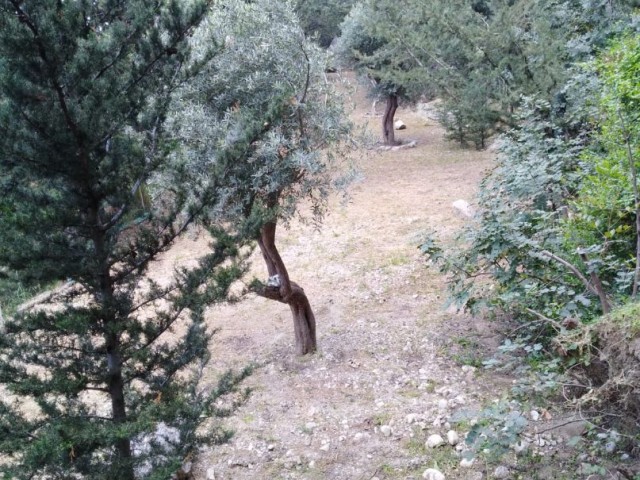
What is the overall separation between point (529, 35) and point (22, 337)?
6483 millimetres

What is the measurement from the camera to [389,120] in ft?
50.6

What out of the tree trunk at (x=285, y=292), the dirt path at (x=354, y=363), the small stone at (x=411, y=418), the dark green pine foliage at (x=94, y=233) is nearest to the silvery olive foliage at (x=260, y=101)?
the tree trunk at (x=285, y=292)

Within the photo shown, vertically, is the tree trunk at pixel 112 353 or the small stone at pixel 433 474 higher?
the tree trunk at pixel 112 353

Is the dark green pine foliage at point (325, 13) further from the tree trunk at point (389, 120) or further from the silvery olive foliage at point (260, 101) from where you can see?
the silvery olive foliage at point (260, 101)

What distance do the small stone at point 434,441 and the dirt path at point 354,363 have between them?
0.06 metres

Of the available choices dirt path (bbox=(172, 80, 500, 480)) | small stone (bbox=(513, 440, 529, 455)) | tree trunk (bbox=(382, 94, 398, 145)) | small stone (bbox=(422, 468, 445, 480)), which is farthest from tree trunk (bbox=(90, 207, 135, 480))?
tree trunk (bbox=(382, 94, 398, 145))

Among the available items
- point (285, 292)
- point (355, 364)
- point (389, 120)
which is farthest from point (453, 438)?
point (389, 120)

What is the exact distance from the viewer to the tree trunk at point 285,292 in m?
5.30

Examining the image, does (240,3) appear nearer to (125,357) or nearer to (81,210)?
(81,210)

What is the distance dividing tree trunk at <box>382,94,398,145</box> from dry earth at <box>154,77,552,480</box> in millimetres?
6050

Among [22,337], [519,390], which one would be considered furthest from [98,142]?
[519,390]

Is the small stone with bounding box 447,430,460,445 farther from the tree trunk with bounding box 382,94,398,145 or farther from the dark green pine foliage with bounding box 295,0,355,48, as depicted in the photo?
the dark green pine foliage with bounding box 295,0,355,48

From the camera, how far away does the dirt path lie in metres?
4.02

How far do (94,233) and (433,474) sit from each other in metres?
2.74
